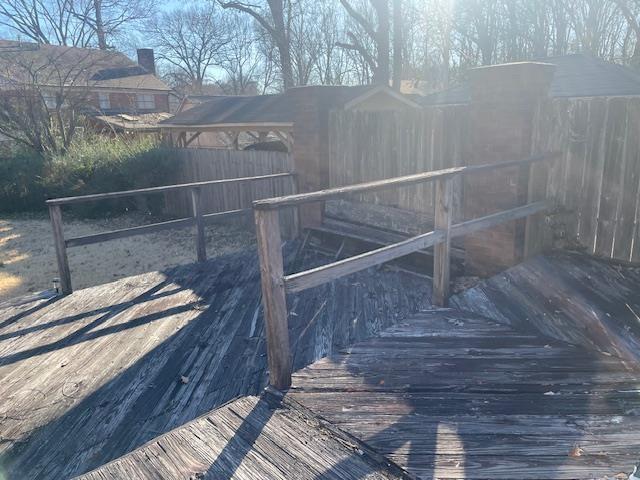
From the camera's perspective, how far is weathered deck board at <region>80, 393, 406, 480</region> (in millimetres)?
2240

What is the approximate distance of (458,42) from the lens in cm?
2634

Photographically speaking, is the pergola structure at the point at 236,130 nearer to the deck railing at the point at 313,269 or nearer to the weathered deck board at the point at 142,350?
the weathered deck board at the point at 142,350

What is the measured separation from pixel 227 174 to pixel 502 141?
7.53 meters

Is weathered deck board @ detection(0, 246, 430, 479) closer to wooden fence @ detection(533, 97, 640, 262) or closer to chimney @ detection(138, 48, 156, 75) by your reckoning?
wooden fence @ detection(533, 97, 640, 262)

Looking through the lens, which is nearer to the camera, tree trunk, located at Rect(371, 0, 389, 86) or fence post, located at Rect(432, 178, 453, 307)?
fence post, located at Rect(432, 178, 453, 307)

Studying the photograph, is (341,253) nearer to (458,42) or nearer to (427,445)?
(427,445)

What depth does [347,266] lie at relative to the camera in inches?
124

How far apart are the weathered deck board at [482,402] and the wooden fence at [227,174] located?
5.82 metres

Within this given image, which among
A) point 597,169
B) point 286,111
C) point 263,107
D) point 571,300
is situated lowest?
point 571,300

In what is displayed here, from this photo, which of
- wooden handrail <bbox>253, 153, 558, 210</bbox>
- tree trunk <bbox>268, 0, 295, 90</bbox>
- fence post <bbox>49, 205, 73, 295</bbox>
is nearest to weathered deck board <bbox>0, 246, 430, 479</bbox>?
fence post <bbox>49, 205, 73, 295</bbox>

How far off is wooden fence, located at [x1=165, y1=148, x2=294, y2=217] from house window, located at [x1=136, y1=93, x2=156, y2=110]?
2535 cm

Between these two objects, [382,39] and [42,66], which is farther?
[382,39]

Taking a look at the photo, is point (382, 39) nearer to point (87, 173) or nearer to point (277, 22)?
point (277, 22)

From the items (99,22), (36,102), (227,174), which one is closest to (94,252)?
(227,174)
